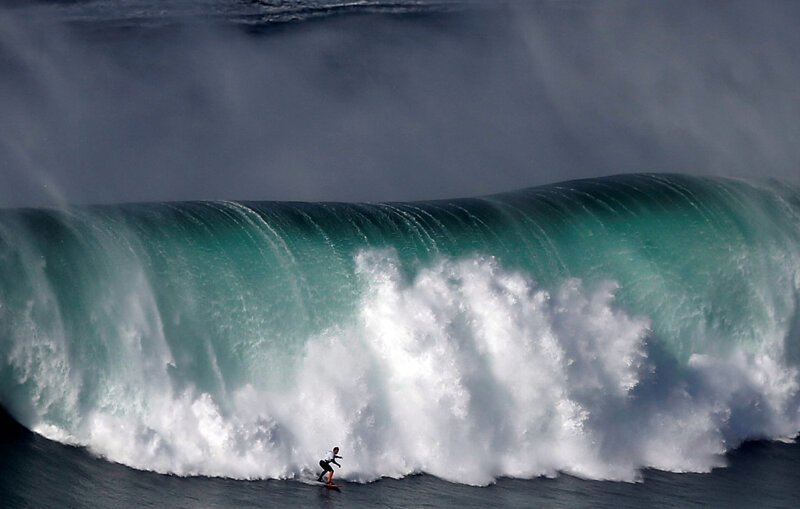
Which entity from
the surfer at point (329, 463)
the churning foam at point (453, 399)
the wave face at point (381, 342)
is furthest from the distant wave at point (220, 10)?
the surfer at point (329, 463)

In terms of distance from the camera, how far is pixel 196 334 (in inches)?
657

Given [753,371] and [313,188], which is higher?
[313,188]

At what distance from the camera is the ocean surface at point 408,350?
1571 centimetres

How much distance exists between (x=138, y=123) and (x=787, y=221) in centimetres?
1317

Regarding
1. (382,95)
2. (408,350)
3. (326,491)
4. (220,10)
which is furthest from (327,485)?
(220,10)

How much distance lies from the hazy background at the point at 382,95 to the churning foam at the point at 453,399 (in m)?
7.60

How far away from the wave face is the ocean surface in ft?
0.10

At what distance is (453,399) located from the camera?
672 inches

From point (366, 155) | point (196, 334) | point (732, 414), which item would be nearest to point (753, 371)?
point (732, 414)

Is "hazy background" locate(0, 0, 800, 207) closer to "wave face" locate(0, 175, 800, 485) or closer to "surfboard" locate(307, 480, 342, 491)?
"wave face" locate(0, 175, 800, 485)

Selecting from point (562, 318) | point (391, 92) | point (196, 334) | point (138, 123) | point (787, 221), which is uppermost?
point (391, 92)

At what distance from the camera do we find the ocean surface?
51.5 ft

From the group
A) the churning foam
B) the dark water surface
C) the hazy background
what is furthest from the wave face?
the hazy background

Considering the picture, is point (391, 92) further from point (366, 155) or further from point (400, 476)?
point (400, 476)
